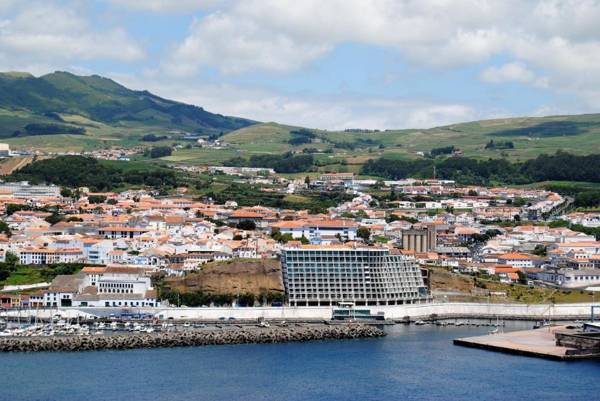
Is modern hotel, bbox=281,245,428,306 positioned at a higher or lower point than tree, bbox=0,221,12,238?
lower

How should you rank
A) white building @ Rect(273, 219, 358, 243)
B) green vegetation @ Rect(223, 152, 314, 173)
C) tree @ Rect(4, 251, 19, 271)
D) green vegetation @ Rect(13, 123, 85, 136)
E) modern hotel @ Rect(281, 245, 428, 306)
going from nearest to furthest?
modern hotel @ Rect(281, 245, 428, 306) < tree @ Rect(4, 251, 19, 271) < white building @ Rect(273, 219, 358, 243) < green vegetation @ Rect(223, 152, 314, 173) < green vegetation @ Rect(13, 123, 85, 136)

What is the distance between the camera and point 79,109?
583ft

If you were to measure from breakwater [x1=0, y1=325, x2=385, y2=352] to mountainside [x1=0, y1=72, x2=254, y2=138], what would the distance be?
107283mm

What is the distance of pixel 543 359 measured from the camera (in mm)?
40719

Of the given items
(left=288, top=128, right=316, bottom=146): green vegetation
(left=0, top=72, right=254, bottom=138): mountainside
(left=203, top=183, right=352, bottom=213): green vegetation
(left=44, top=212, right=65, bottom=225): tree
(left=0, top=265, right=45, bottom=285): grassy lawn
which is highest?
(left=0, top=72, right=254, bottom=138): mountainside

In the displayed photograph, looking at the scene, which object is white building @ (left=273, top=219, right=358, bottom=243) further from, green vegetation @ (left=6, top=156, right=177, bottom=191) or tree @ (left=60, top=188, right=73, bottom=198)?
green vegetation @ (left=6, top=156, right=177, bottom=191)

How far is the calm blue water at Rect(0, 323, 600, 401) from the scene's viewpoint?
3403 cm

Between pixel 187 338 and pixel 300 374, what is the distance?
6.96 metres

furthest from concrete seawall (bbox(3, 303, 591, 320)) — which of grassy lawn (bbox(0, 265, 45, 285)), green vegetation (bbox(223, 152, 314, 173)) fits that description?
green vegetation (bbox(223, 152, 314, 173))

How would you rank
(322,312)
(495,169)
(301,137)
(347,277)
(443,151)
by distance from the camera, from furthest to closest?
(301,137) → (443,151) → (495,169) → (347,277) → (322,312)

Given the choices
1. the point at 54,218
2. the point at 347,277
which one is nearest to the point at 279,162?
the point at 54,218

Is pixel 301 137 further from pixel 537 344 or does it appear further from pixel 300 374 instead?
pixel 300 374

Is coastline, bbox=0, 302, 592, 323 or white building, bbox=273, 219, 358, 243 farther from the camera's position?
white building, bbox=273, 219, 358, 243

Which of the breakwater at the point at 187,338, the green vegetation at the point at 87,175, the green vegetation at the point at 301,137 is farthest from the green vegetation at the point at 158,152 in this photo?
the breakwater at the point at 187,338
